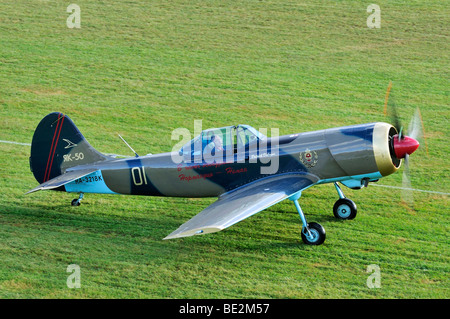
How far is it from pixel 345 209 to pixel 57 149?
6489 mm

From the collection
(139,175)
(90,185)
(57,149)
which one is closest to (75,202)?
(90,185)

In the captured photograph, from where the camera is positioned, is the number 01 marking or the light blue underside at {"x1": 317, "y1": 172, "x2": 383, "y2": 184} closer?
the light blue underside at {"x1": 317, "y1": 172, "x2": 383, "y2": 184}

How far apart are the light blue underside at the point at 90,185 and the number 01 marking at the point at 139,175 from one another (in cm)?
72

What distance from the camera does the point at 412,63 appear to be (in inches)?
900

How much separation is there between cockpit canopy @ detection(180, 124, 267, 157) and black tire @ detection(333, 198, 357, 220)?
2.16 metres

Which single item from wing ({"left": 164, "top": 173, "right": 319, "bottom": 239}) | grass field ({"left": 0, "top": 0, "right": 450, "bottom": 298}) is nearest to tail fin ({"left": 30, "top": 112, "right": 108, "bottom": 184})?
grass field ({"left": 0, "top": 0, "right": 450, "bottom": 298})

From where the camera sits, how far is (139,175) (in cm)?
1312

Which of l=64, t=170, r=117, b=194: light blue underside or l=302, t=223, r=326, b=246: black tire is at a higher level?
l=64, t=170, r=117, b=194: light blue underside

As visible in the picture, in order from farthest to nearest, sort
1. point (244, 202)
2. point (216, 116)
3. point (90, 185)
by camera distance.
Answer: point (216, 116) → point (90, 185) → point (244, 202)

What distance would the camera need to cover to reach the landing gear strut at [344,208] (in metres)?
13.0

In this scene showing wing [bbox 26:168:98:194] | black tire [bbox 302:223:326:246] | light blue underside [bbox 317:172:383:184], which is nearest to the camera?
black tire [bbox 302:223:326:246]

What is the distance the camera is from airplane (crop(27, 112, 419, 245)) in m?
11.7

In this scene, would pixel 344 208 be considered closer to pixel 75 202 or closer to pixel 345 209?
pixel 345 209

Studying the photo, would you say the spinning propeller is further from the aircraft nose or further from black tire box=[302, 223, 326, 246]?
black tire box=[302, 223, 326, 246]
